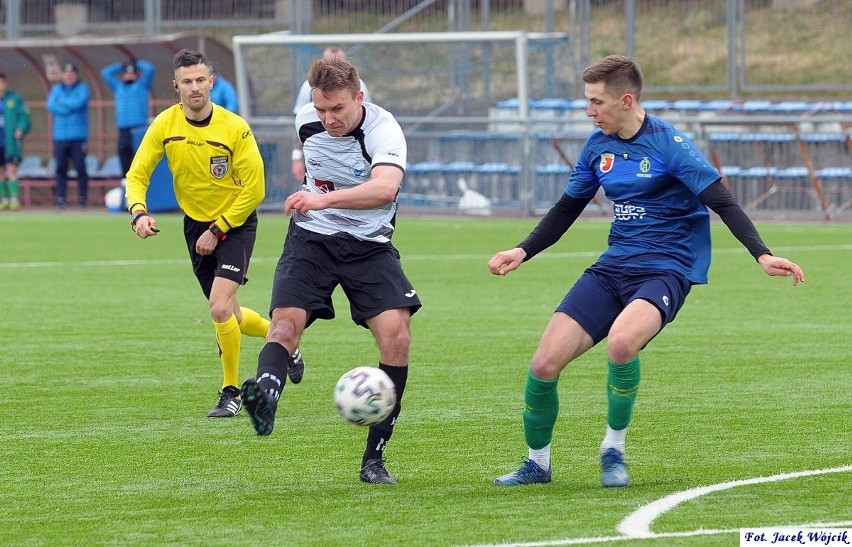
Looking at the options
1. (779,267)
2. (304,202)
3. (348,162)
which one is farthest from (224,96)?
(779,267)

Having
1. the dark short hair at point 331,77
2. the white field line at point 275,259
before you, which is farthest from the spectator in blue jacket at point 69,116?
the dark short hair at point 331,77

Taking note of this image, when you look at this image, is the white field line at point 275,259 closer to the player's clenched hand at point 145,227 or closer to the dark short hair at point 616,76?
the player's clenched hand at point 145,227

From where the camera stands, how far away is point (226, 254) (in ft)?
27.3

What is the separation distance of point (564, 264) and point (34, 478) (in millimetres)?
10627

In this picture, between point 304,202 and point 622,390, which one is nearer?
point 304,202

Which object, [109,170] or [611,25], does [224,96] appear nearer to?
[109,170]

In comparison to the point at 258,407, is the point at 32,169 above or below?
above

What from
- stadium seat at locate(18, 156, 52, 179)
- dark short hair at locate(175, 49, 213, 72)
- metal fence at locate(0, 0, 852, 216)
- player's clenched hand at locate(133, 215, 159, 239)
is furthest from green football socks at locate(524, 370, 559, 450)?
stadium seat at locate(18, 156, 52, 179)

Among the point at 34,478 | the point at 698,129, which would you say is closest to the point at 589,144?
the point at 34,478

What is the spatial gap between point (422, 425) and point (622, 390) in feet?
5.56

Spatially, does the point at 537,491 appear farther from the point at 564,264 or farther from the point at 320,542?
the point at 564,264

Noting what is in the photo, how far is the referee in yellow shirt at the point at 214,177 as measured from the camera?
8234 millimetres

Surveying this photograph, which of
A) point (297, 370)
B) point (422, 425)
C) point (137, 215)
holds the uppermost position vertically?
point (137, 215)

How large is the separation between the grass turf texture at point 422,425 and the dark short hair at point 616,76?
1579 mm
